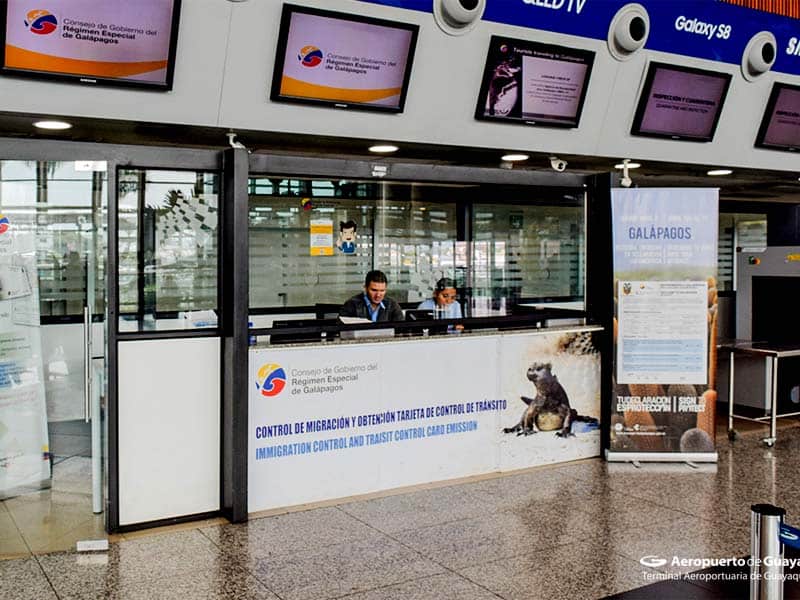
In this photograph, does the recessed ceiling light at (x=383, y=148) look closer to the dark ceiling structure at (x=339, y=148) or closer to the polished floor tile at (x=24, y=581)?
the dark ceiling structure at (x=339, y=148)

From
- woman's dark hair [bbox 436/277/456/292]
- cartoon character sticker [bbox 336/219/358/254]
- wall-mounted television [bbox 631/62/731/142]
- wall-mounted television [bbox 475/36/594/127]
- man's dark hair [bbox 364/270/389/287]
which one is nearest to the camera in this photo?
cartoon character sticker [bbox 336/219/358/254]

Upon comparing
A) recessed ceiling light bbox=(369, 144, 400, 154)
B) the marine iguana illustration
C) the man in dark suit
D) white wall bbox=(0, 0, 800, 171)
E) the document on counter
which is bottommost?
the marine iguana illustration

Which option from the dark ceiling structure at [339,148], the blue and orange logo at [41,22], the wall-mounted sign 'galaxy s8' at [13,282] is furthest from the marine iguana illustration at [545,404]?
the blue and orange logo at [41,22]

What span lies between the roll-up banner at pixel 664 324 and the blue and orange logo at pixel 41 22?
386 cm

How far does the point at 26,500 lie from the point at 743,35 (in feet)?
21.6

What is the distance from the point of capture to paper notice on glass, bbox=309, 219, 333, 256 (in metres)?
5.47

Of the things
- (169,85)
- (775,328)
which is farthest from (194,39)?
(775,328)

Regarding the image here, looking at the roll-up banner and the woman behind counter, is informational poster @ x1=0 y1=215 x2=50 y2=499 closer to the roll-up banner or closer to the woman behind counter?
the woman behind counter

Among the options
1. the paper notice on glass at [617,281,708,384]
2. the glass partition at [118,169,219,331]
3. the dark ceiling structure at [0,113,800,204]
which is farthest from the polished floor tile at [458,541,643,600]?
the dark ceiling structure at [0,113,800,204]

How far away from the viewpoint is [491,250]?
244 inches

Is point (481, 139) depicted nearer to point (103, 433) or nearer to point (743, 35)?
point (743, 35)

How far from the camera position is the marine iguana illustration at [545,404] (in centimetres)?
610

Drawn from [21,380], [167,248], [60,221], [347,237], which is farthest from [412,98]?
[21,380]

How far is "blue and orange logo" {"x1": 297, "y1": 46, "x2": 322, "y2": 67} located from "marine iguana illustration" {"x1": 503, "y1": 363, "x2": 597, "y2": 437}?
8.51ft
